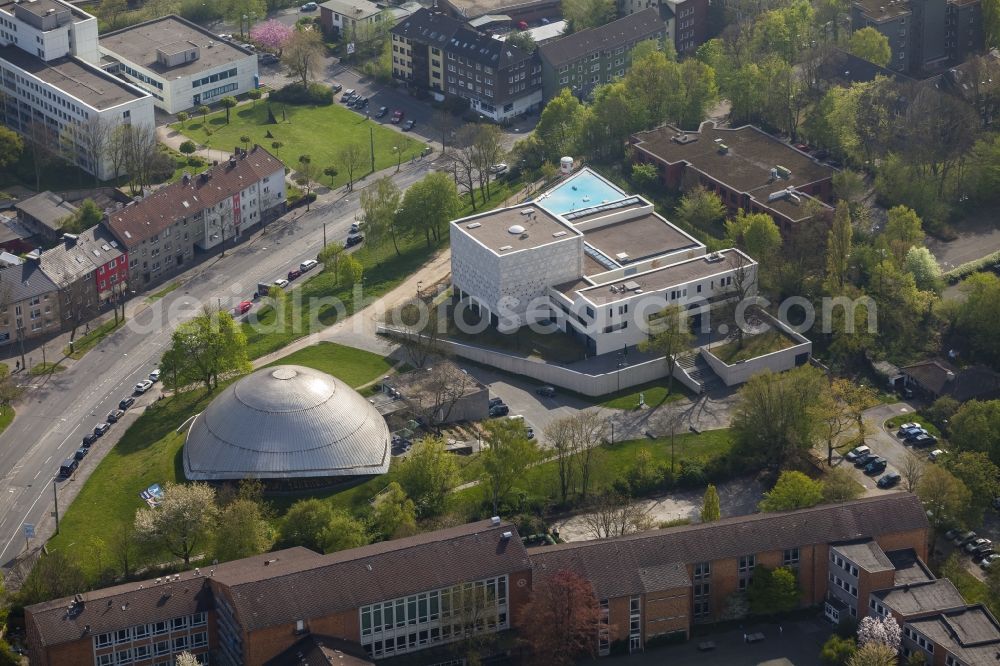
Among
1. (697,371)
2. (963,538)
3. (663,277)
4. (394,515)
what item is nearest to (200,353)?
(394,515)

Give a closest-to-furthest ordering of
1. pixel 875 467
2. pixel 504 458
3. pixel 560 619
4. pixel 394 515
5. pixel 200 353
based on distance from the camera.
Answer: pixel 560 619 → pixel 394 515 → pixel 504 458 → pixel 875 467 → pixel 200 353

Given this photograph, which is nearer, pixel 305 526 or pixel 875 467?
pixel 305 526

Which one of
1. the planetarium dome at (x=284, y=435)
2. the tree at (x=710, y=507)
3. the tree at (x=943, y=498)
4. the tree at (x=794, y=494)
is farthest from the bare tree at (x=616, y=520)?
the tree at (x=943, y=498)

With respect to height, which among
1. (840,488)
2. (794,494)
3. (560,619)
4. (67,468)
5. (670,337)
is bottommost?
(67,468)

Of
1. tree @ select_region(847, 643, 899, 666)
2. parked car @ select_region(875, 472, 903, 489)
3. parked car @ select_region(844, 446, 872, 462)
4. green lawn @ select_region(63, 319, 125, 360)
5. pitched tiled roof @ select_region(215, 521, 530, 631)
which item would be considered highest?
pitched tiled roof @ select_region(215, 521, 530, 631)

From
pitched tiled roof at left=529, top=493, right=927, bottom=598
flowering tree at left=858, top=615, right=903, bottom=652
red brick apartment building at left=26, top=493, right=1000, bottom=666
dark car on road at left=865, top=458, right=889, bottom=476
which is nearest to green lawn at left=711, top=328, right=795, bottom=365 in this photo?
dark car on road at left=865, top=458, right=889, bottom=476

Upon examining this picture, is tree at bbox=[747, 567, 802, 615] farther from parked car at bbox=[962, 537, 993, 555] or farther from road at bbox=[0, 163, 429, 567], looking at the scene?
road at bbox=[0, 163, 429, 567]

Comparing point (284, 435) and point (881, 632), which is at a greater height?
point (284, 435)

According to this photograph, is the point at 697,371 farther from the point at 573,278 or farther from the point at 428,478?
the point at 428,478
